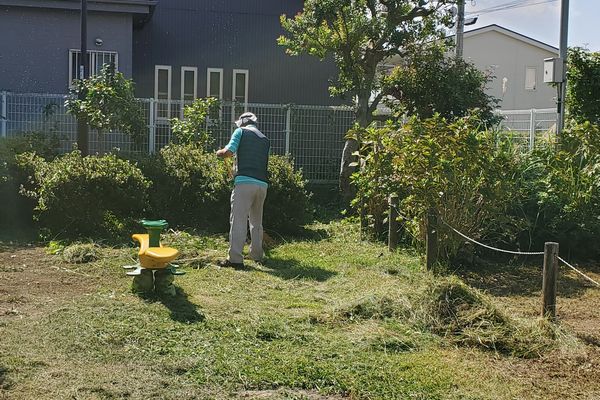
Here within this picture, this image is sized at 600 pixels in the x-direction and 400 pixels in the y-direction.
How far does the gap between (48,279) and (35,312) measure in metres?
1.59

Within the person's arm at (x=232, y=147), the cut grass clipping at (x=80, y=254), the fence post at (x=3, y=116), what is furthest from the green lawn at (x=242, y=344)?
the fence post at (x=3, y=116)

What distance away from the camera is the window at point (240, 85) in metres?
21.1

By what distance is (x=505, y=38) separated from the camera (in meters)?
37.5

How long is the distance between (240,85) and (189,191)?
390 inches

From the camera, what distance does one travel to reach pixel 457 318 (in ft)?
20.8

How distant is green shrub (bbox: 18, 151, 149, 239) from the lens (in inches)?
425

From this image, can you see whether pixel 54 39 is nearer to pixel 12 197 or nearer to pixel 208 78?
pixel 208 78

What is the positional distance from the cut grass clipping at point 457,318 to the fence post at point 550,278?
0.23m

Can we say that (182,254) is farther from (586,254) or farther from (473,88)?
(473,88)

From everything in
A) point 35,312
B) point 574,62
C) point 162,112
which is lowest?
point 35,312

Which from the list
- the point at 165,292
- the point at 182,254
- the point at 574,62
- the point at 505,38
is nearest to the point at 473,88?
the point at 574,62

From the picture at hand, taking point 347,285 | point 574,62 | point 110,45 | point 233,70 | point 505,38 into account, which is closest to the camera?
point 347,285

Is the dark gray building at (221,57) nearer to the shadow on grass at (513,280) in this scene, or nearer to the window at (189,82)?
the window at (189,82)

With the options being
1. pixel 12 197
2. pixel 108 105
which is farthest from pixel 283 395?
pixel 108 105
